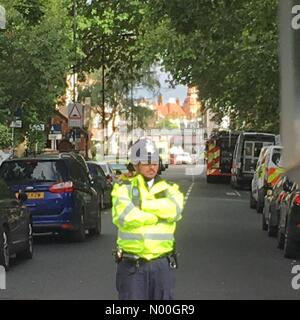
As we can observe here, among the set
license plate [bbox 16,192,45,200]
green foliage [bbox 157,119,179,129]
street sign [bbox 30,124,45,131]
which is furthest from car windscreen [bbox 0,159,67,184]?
green foliage [bbox 157,119,179,129]

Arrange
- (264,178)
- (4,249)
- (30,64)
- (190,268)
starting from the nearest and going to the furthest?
(4,249)
(190,268)
(264,178)
(30,64)

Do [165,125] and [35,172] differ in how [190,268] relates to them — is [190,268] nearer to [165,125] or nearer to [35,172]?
[35,172]

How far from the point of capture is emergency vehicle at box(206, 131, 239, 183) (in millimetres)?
47750

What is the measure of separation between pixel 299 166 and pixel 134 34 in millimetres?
18882

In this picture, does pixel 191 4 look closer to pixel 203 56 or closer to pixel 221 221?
pixel 221 221

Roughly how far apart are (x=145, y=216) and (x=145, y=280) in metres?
0.40

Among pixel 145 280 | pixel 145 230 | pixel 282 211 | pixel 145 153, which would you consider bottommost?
pixel 282 211

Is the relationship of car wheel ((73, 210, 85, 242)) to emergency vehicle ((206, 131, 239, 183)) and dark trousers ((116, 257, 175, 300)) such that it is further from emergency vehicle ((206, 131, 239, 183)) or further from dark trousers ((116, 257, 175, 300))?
emergency vehicle ((206, 131, 239, 183))

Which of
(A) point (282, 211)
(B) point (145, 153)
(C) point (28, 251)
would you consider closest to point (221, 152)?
(A) point (282, 211)

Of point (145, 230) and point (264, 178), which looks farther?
point (264, 178)

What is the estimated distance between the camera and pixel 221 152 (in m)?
47.9

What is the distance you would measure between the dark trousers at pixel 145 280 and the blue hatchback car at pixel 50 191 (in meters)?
10.3

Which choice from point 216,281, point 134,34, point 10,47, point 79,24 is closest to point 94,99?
point 79,24

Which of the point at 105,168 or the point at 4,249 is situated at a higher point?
the point at 105,168
